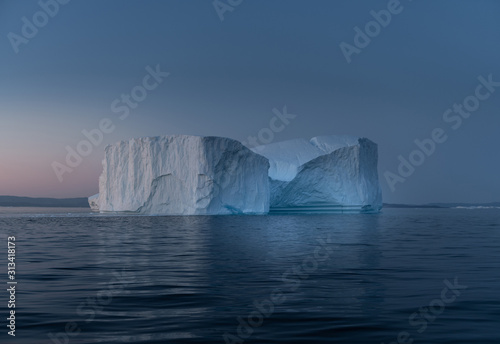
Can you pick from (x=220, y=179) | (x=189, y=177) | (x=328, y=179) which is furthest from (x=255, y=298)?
(x=328, y=179)

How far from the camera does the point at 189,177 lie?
111 ft

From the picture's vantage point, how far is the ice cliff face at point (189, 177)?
33625mm

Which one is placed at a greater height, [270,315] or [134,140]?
[134,140]

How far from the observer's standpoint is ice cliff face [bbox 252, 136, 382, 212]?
122ft

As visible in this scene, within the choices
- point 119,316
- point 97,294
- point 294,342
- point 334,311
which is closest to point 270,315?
point 334,311

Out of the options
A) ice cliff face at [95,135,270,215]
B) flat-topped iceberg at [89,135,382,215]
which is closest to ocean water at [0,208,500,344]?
ice cliff face at [95,135,270,215]

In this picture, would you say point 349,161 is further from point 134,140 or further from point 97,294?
point 97,294

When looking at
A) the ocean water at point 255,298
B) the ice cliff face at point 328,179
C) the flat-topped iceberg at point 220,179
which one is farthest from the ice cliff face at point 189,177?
the ocean water at point 255,298

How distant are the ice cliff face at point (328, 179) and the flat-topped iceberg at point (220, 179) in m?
0.06

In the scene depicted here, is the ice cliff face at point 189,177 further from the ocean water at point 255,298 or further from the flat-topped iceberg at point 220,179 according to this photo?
the ocean water at point 255,298

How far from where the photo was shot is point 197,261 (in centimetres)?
1014

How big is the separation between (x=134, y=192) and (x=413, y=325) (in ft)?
105

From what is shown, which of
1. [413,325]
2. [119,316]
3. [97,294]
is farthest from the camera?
[97,294]

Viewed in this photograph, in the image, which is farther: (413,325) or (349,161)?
(349,161)
